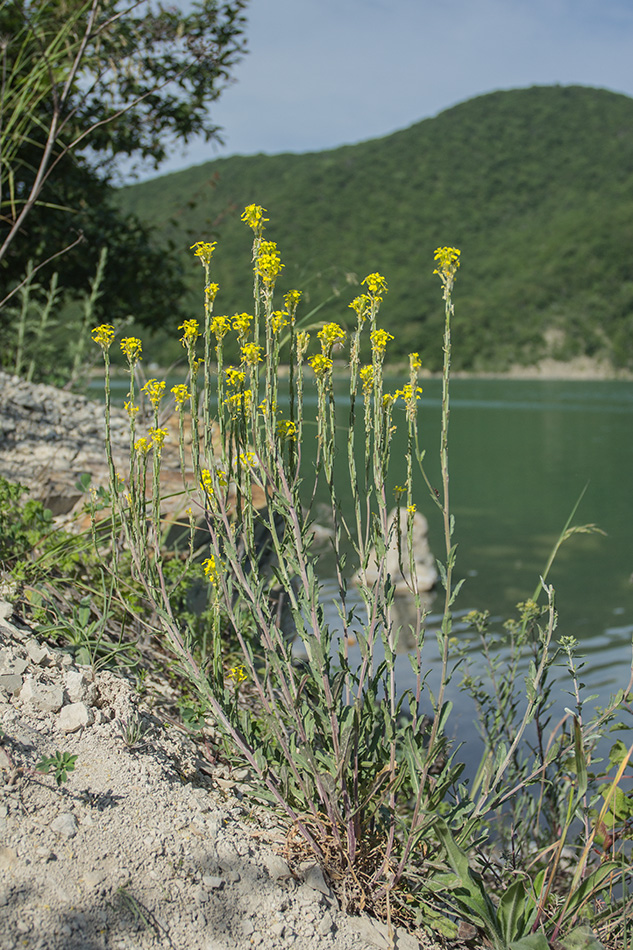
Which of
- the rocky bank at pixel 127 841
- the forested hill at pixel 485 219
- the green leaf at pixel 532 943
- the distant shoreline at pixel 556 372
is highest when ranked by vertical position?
the forested hill at pixel 485 219

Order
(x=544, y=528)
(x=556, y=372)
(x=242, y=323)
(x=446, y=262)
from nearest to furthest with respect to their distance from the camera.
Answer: (x=446, y=262) → (x=242, y=323) → (x=544, y=528) → (x=556, y=372)

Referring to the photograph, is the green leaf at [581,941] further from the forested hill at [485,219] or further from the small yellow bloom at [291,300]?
the forested hill at [485,219]

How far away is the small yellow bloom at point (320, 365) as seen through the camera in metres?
2.04

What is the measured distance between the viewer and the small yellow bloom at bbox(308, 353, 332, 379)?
2.04m

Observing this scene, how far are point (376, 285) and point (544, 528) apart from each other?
10.8 m

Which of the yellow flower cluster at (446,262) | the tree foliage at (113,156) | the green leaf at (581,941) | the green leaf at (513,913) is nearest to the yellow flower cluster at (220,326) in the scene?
the yellow flower cluster at (446,262)

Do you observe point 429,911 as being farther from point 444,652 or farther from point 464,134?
point 464,134

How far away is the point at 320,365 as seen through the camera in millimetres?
2051

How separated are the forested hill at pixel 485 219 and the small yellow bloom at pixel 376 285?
55.4 meters

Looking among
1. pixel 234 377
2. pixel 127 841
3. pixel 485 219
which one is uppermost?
pixel 485 219

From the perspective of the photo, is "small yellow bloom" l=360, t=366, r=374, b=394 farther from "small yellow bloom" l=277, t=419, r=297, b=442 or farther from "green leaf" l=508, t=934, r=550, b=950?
"green leaf" l=508, t=934, r=550, b=950

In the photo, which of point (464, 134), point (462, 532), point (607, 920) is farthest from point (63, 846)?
point (464, 134)

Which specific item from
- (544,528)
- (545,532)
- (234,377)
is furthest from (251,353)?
(544,528)

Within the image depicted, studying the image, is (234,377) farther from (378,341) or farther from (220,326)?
(378,341)
